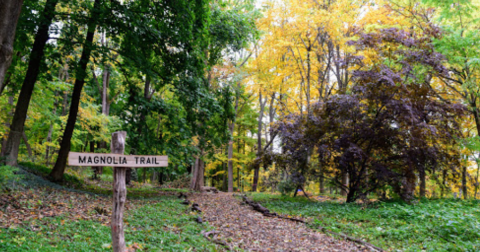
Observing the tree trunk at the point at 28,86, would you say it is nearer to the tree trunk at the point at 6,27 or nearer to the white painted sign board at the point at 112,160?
the tree trunk at the point at 6,27

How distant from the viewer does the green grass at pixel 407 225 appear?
5.53 m

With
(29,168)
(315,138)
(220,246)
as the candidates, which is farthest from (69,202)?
(315,138)

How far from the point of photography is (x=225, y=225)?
7.16 metres

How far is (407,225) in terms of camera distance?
22.1ft

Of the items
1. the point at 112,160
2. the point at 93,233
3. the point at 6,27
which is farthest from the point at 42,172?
the point at 112,160

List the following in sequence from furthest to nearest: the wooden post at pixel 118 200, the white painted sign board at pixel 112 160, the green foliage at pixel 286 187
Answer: the green foliage at pixel 286 187 → the wooden post at pixel 118 200 → the white painted sign board at pixel 112 160

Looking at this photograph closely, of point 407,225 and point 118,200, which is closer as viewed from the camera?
point 118,200

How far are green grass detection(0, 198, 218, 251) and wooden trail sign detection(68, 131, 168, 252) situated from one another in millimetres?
738

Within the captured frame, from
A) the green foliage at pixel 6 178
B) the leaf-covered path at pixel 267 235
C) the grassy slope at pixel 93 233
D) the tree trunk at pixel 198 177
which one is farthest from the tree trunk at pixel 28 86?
the tree trunk at pixel 198 177

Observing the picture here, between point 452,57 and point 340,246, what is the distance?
6.16 metres

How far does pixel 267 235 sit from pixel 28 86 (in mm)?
7636

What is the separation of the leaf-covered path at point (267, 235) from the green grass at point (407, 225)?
677 mm

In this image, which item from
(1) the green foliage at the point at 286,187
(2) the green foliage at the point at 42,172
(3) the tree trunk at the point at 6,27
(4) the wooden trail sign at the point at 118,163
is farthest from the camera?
(1) the green foliage at the point at 286,187

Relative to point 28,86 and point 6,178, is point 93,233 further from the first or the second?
point 28,86
